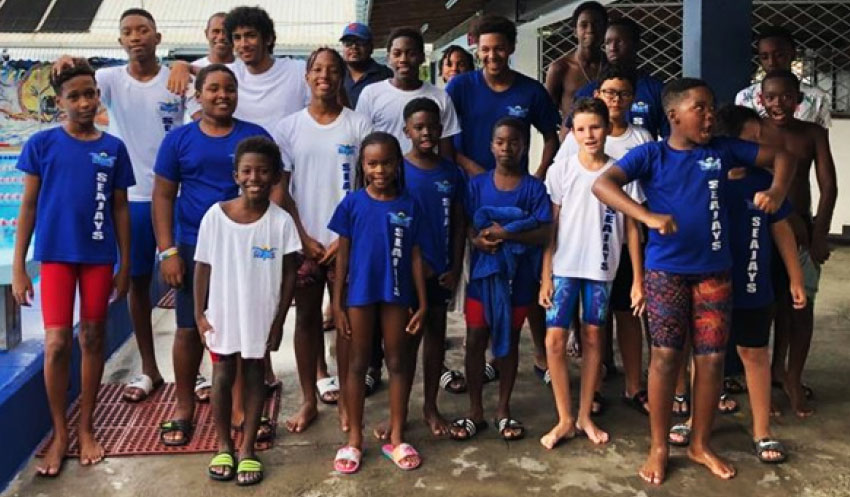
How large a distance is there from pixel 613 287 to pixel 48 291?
2.36 meters

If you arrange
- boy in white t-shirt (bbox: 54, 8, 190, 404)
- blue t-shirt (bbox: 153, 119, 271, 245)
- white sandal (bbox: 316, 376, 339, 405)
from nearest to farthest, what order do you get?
1. blue t-shirt (bbox: 153, 119, 271, 245)
2. boy in white t-shirt (bbox: 54, 8, 190, 404)
3. white sandal (bbox: 316, 376, 339, 405)

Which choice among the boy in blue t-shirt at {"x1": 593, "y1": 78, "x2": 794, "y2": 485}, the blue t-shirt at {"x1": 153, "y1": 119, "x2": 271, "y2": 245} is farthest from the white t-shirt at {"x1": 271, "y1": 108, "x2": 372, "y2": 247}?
the boy in blue t-shirt at {"x1": 593, "y1": 78, "x2": 794, "y2": 485}

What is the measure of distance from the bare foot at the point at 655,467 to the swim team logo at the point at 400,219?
1.29 meters

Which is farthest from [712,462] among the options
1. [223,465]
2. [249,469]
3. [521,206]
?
[223,465]

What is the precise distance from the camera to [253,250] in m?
3.09

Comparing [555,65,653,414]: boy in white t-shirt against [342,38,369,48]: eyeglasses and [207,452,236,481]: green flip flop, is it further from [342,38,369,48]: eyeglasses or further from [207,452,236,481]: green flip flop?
[207,452,236,481]: green flip flop

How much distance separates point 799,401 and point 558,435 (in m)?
1.23

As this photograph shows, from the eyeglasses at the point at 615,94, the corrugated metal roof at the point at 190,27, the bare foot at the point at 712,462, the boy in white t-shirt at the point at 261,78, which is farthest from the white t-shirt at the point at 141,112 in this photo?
the corrugated metal roof at the point at 190,27

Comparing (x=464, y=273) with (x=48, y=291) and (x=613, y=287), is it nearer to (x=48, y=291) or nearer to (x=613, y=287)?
(x=613, y=287)

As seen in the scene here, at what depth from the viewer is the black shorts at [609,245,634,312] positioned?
364cm

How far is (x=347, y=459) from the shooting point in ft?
10.6

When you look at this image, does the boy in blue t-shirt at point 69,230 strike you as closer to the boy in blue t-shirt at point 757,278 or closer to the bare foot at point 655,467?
the bare foot at point 655,467

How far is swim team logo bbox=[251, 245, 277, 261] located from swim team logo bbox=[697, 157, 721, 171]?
1.62 m

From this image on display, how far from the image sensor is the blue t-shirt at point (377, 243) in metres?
3.19
